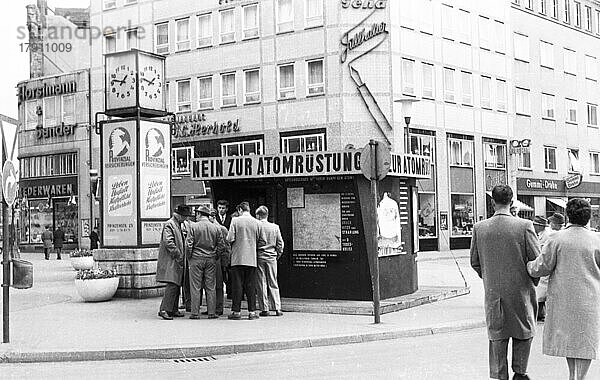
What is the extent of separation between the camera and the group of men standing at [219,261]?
13.0 metres

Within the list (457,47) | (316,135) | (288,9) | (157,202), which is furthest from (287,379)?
(457,47)

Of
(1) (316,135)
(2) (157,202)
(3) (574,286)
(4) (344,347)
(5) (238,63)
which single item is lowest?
(4) (344,347)

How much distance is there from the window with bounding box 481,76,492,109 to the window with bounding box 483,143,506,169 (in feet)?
6.93

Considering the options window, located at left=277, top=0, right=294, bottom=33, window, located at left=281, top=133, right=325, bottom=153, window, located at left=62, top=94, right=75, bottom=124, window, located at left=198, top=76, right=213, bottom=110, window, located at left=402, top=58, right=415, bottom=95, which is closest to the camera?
window, located at left=281, top=133, right=325, bottom=153

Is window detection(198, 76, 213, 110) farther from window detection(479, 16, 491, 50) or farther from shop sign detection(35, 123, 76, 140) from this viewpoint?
window detection(479, 16, 491, 50)

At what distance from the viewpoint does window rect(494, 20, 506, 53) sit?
43.4 m

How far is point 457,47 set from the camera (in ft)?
134

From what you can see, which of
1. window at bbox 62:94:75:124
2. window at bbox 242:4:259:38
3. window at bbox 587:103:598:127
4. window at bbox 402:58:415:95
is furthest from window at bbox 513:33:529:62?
window at bbox 62:94:75:124

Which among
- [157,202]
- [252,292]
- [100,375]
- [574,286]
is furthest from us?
[157,202]

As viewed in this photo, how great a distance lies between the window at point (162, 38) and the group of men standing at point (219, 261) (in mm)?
31244

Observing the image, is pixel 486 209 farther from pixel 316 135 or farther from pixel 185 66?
pixel 185 66

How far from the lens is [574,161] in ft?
162

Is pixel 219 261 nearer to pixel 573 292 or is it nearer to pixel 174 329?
pixel 174 329

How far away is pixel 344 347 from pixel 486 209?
33.0 meters
